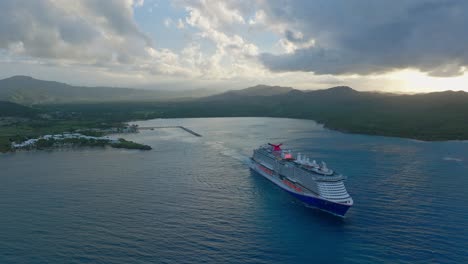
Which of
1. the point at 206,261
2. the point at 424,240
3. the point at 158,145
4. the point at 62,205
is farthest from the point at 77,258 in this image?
the point at 158,145

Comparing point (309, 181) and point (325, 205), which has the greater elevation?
point (309, 181)

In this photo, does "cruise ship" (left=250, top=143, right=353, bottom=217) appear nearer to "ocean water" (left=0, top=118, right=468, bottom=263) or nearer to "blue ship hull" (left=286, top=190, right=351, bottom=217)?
"blue ship hull" (left=286, top=190, right=351, bottom=217)

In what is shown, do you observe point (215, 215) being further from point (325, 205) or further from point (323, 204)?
point (325, 205)

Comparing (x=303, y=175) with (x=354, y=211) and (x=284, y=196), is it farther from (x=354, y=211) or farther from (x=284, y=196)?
(x=354, y=211)

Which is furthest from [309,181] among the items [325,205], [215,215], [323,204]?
[215,215]

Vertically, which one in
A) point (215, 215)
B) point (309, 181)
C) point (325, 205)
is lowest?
point (215, 215)

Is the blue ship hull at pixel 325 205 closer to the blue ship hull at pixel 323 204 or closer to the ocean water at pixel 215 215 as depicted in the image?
the blue ship hull at pixel 323 204

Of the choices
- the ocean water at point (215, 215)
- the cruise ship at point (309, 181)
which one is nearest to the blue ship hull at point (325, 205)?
the cruise ship at point (309, 181)
